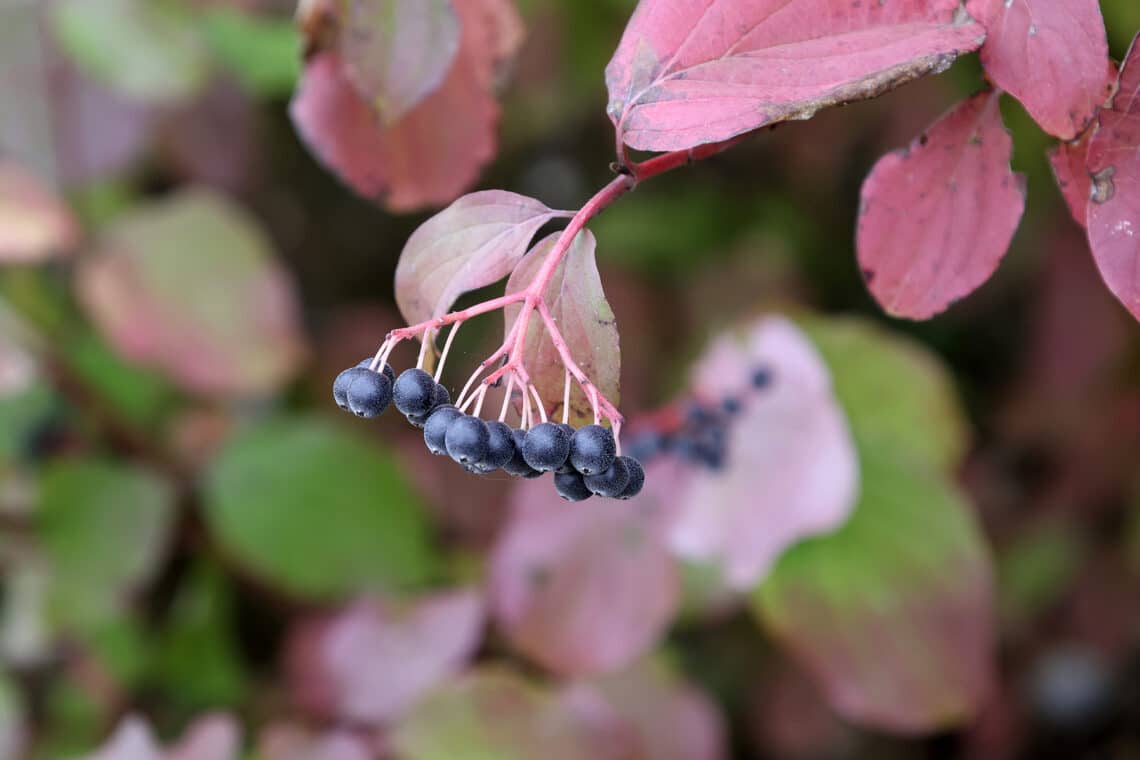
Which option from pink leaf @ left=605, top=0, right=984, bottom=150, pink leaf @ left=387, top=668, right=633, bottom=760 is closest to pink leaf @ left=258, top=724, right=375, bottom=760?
pink leaf @ left=387, top=668, right=633, bottom=760

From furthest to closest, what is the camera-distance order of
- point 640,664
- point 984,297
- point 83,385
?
point 984,297 → point 83,385 → point 640,664

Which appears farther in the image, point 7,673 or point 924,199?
point 7,673

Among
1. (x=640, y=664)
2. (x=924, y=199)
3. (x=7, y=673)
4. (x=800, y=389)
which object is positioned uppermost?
(x=924, y=199)

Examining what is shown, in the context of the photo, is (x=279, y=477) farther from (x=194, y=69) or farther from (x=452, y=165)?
(x=452, y=165)

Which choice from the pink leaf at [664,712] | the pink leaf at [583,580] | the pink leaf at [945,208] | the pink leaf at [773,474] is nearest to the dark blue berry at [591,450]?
the pink leaf at [945,208]

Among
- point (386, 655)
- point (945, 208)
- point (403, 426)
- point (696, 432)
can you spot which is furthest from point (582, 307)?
point (403, 426)

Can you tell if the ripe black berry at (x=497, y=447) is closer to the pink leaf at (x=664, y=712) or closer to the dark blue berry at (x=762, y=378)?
the dark blue berry at (x=762, y=378)

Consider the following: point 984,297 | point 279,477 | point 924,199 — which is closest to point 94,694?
point 279,477
